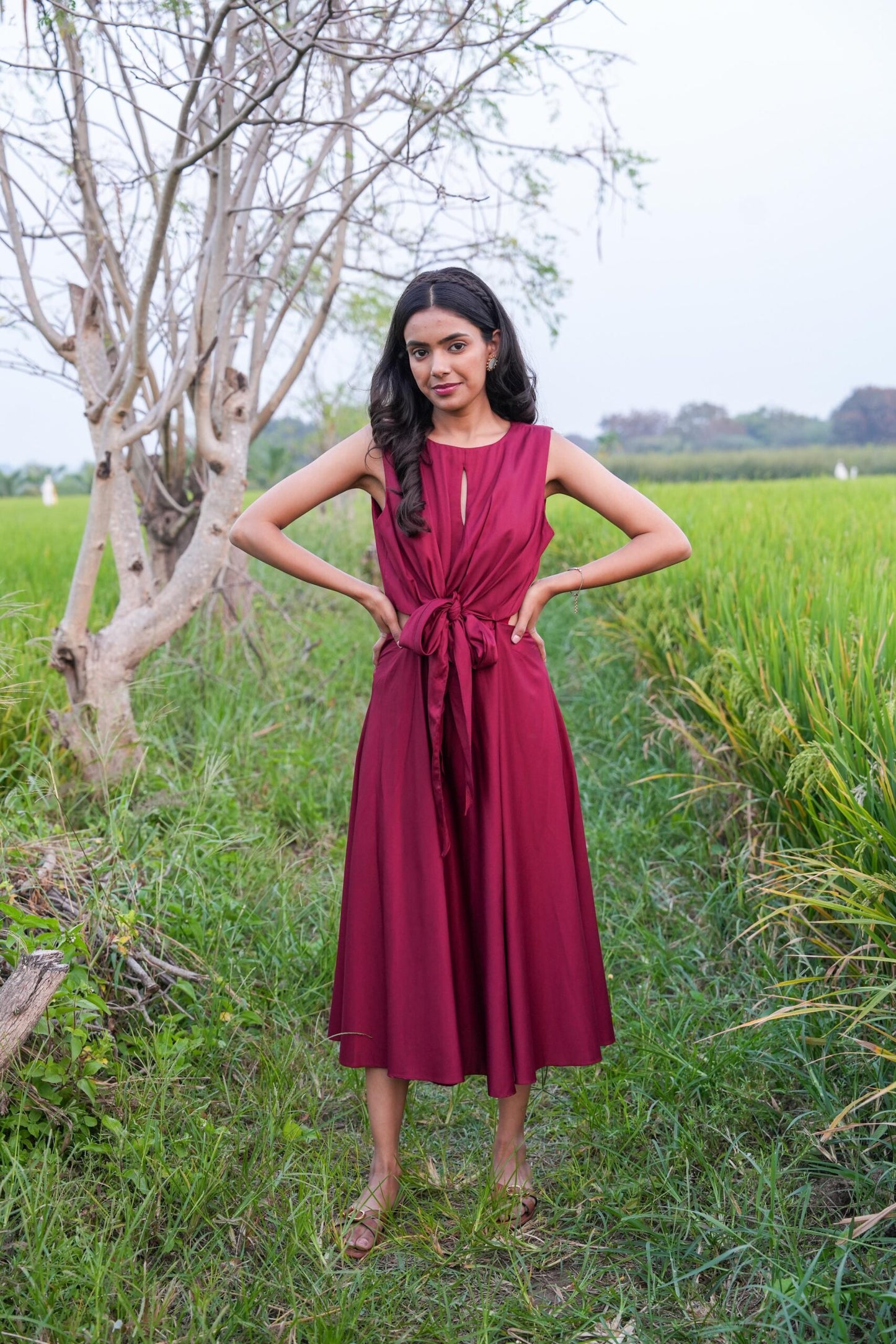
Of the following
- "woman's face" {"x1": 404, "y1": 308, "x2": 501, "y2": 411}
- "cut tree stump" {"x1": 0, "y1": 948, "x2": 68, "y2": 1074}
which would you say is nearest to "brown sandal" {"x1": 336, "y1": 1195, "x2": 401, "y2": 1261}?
"cut tree stump" {"x1": 0, "y1": 948, "x2": 68, "y2": 1074}

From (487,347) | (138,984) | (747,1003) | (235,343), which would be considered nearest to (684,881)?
(747,1003)

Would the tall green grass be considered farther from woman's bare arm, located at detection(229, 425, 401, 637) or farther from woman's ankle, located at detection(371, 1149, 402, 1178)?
woman's bare arm, located at detection(229, 425, 401, 637)

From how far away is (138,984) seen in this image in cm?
264

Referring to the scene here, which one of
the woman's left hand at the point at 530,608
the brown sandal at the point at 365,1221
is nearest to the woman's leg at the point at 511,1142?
the brown sandal at the point at 365,1221

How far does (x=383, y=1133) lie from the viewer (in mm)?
2154

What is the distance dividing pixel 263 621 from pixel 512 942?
4.56 meters

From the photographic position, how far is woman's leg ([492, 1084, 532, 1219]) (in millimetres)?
2170

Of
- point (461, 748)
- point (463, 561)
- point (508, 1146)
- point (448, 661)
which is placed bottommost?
point (508, 1146)

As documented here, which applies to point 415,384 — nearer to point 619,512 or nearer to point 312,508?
point 312,508

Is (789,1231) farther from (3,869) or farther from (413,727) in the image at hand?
(3,869)

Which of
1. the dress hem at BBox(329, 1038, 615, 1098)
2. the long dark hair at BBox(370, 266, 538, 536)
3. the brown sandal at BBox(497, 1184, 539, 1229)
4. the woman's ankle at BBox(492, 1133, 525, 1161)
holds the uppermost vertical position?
the long dark hair at BBox(370, 266, 538, 536)

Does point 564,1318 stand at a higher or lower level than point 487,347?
lower

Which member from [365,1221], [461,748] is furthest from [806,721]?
[365,1221]

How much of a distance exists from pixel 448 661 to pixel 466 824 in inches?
12.2
